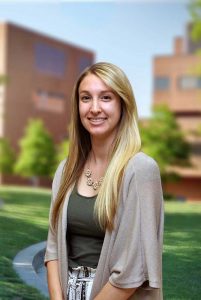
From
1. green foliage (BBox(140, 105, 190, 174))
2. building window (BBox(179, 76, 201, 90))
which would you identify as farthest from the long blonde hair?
building window (BBox(179, 76, 201, 90))

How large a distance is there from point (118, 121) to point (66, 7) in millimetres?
5690

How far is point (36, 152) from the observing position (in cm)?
977

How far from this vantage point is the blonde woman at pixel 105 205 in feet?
4.10

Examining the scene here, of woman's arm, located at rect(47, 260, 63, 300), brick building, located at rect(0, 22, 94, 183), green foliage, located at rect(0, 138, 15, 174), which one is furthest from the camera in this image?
brick building, located at rect(0, 22, 94, 183)

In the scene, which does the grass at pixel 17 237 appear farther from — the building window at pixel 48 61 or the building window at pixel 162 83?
the building window at pixel 162 83

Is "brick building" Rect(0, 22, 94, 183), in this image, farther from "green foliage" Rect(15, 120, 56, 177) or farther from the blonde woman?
the blonde woman

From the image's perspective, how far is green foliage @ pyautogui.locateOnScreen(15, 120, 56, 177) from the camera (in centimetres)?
874

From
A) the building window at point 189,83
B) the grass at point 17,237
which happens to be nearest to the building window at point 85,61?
the building window at point 189,83

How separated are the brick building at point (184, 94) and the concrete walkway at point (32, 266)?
16.0 ft

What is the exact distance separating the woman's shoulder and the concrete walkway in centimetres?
149

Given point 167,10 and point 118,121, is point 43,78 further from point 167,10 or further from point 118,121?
point 118,121

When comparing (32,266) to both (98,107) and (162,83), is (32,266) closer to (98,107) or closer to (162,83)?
(98,107)

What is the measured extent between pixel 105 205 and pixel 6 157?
683 centimetres

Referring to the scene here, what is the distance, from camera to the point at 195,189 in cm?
859
